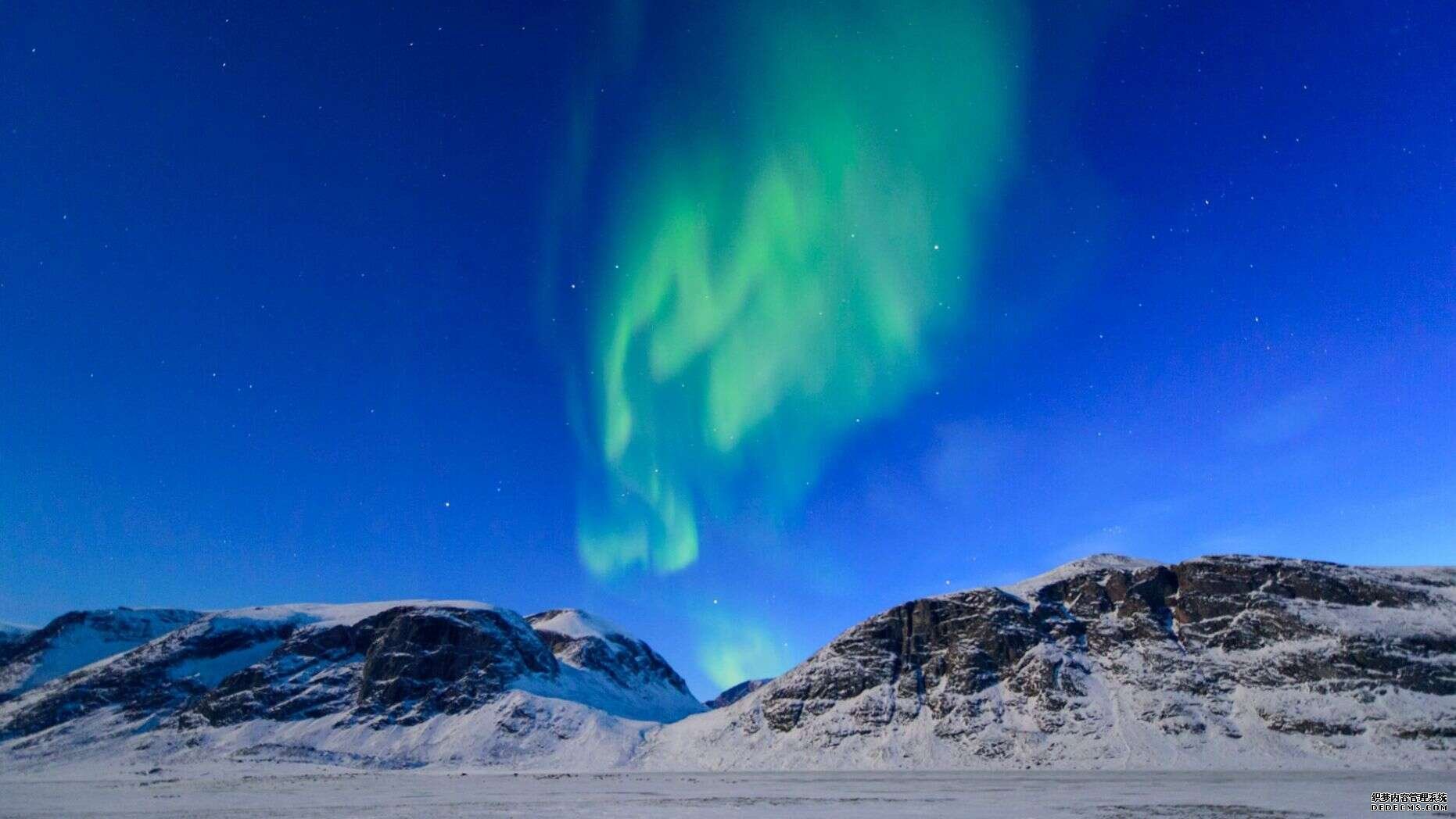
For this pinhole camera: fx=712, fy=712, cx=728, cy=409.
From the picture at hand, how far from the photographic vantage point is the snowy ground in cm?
4403

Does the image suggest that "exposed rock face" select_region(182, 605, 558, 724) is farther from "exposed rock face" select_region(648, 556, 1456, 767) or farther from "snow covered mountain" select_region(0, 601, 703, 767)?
"exposed rock face" select_region(648, 556, 1456, 767)

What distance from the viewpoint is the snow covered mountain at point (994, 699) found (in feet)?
392

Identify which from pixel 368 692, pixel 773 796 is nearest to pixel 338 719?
pixel 368 692

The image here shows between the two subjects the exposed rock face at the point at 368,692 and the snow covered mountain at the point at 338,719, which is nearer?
the snow covered mountain at the point at 338,719

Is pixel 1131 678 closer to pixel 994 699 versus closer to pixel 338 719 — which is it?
pixel 994 699

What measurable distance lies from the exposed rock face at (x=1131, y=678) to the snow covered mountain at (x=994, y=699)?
412mm

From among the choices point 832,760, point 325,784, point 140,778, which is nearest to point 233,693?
point 140,778

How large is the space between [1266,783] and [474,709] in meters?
166

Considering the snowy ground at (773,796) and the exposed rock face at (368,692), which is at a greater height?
the exposed rock face at (368,692)

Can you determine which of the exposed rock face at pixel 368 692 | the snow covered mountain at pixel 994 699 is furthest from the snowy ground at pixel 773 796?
the exposed rock face at pixel 368 692

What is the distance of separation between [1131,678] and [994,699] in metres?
26.6

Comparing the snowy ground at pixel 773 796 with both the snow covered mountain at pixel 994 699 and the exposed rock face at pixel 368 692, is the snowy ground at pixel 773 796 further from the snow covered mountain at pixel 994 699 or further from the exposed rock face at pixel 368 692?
the exposed rock face at pixel 368 692

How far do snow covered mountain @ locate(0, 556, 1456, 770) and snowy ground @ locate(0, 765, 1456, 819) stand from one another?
33689mm

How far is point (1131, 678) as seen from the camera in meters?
141
